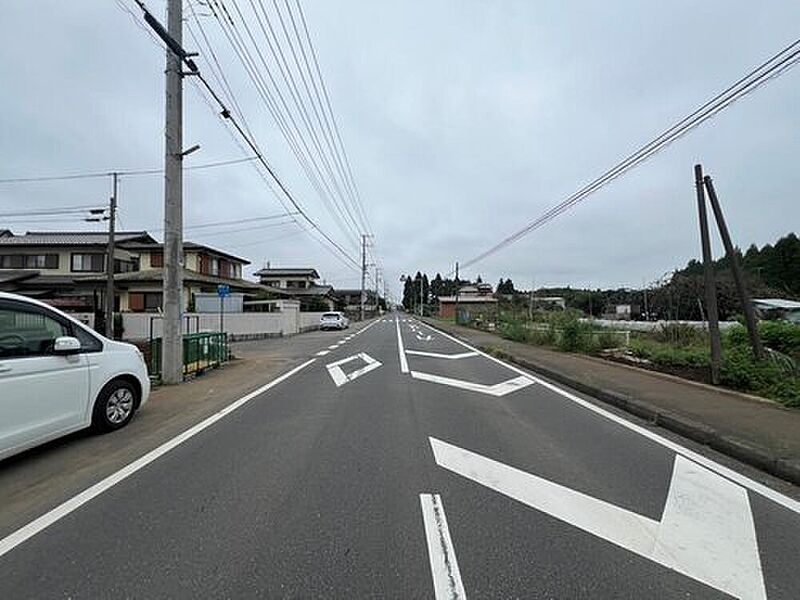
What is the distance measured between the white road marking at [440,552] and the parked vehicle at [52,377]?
4.18 meters

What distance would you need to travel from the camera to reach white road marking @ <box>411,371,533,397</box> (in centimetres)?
1097

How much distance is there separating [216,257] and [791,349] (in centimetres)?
4307

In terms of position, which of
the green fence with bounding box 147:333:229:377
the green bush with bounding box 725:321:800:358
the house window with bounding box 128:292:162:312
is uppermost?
the house window with bounding box 128:292:162:312

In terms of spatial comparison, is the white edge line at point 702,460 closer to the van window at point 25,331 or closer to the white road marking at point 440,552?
the white road marking at point 440,552

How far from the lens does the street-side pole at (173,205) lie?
1201cm

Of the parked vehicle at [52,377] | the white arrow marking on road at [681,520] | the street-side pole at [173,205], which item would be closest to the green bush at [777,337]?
the white arrow marking on road at [681,520]

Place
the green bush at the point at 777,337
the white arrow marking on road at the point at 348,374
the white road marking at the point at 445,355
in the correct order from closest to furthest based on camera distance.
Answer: the white arrow marking on road at the point at 348,374
the green bush at the point at 777,337
the white road marking at the point at 445,355

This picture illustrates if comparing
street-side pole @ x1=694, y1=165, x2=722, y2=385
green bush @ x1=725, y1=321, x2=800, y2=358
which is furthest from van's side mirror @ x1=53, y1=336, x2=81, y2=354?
green bush @ x1=725, y1=321, x2=800, y2=358

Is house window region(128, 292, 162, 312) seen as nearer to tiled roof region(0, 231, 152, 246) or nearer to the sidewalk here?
tiled roof region(0, 231, 152, 246)

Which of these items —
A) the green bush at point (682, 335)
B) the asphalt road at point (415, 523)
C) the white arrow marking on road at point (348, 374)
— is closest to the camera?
the asphalt road at point (415, 523)

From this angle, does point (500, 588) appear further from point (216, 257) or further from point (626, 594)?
point (216, 257)

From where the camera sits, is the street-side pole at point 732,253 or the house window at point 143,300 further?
the house window at point 143,300

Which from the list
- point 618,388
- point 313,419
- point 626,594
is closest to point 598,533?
point 626,594

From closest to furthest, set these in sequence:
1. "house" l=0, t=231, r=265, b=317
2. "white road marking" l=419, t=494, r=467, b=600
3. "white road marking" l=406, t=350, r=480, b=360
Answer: "white road marking" l=419, t=494, r=467, b=600 → "white road marking" l=406, t=350, r=480, b=360 → "house" l=0, t=231, r=265, b=317
